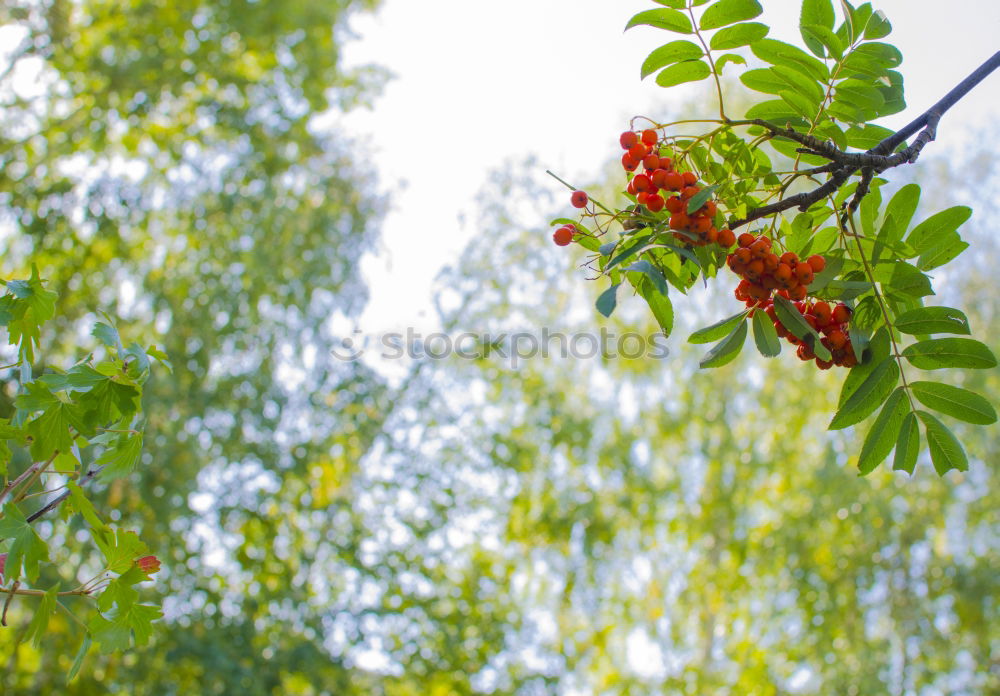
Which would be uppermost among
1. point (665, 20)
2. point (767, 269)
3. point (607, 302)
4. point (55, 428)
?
point (665, 20)

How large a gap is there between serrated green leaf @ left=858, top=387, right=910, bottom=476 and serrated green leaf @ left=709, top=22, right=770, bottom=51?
0.36m

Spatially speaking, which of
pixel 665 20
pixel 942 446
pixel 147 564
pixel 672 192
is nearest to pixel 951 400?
pixel 942 446

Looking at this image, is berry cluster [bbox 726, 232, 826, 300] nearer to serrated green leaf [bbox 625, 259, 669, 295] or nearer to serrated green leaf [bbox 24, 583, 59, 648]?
serrated green leaf [bbox 625, 259, 669, 295]

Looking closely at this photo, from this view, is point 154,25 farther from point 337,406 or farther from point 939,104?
point 939,104

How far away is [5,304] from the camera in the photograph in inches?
25.1

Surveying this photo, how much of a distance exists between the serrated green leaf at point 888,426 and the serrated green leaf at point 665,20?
Result: 41 cm

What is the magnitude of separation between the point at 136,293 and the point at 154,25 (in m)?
1.17

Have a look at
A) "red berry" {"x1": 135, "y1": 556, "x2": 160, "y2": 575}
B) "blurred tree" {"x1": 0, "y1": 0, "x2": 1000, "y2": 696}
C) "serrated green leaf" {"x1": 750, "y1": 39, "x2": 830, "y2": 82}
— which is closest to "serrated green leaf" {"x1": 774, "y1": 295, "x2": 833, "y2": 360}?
"serrated green leaf" {"x1": 750, "y1": 39, "x2": 830, "y2": 82}

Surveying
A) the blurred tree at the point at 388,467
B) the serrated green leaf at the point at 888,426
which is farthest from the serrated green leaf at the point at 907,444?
the blurred tree at the point at 388,467

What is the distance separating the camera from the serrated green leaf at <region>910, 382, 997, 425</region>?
Result: 0.73 metres

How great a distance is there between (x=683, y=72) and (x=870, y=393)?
0.36 metres

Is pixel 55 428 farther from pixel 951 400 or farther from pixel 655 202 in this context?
pixel 951 400

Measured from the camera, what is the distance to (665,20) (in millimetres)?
752

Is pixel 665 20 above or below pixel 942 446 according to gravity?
above
